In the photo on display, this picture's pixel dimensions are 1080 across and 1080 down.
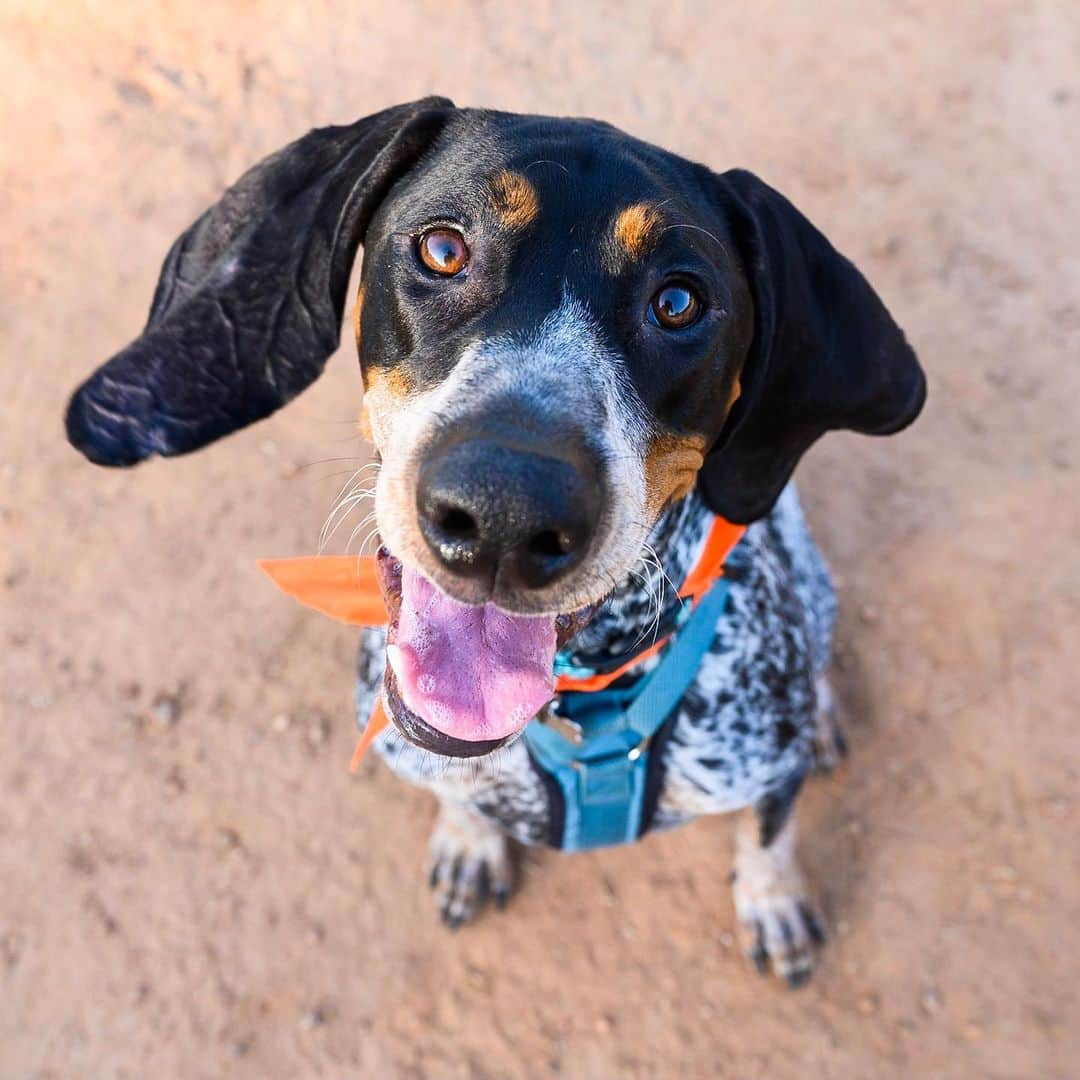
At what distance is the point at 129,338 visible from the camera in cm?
563

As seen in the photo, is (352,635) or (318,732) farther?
(352,635)

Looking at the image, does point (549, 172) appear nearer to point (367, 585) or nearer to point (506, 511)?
point (506, 511)

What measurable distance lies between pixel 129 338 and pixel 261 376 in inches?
116

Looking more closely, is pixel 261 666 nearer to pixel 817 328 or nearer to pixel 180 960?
pixel 180 960

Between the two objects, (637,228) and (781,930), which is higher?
(637,228)

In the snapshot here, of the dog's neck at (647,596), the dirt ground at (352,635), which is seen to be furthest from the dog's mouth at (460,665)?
the dirt ground at (352,635)

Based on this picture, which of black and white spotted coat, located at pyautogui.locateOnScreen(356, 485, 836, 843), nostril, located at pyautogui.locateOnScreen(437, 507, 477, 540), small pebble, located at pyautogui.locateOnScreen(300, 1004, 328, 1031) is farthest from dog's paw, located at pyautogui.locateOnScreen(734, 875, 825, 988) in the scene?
nostril, located at pyautogui.locateOnScreen(437, 507, 477, 540)

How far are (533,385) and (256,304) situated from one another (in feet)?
3.58

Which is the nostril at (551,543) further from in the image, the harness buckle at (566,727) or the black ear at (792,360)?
the harness buckle at (566,727)

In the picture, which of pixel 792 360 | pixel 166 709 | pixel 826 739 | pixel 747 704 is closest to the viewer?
pixel 792 360

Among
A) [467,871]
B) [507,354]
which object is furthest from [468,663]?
[467,871]

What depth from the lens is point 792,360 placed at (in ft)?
9.86

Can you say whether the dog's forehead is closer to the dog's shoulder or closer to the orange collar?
the orange collar

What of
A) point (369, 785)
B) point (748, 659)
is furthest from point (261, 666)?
point (748, 659)
